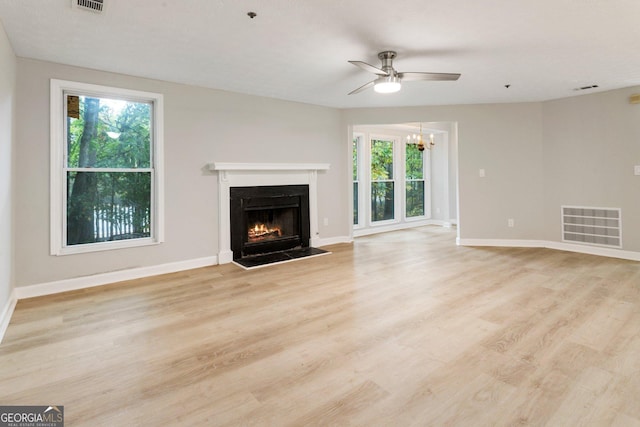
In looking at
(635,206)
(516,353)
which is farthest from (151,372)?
(635,206)

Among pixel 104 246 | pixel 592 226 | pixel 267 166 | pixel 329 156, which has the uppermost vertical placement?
pixel 329 156

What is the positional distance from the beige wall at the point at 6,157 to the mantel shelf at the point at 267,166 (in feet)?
6.54

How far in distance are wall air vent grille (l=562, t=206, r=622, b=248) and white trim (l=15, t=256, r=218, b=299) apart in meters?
5.43

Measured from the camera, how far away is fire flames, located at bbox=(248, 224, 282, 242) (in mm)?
5064

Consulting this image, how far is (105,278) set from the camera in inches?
148

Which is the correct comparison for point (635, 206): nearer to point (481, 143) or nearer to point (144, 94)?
point (481, 143)

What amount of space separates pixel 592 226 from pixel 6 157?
7.13m

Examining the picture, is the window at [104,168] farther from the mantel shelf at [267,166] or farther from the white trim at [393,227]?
the white trim at [393,227]

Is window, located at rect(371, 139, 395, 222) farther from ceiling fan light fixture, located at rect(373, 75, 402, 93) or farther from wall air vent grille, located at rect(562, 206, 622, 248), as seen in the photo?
ceiling fan light fixture, located at rect(373, 75, 402, 93)

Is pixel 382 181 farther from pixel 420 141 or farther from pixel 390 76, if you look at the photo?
pixel 390 76

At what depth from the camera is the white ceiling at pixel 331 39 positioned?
2438 mm

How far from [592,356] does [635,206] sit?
12.3 feet

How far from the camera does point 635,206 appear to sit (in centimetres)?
455

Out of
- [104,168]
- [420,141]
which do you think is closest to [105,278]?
[104,168]
